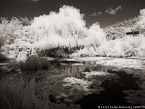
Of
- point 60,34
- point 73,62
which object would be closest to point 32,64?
point 73,62

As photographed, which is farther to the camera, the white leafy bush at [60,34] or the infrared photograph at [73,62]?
the white leafy bush at [60,34]

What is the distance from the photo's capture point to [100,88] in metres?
5.65

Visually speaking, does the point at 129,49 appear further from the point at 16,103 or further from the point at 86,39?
the point at 16,103

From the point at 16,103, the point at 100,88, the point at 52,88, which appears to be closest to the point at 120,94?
the point at 100,88

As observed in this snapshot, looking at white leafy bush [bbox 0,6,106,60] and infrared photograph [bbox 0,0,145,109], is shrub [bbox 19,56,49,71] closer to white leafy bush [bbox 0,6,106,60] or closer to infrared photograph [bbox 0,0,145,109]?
infrared photograph [bbox 0,0,145,109]

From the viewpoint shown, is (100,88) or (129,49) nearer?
(100,88)

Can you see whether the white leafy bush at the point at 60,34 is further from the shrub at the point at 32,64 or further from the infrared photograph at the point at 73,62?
the shrub at the point at 32,64

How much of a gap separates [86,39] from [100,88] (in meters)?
23.3

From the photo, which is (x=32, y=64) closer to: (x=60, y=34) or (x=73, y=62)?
(x=73, y=62)

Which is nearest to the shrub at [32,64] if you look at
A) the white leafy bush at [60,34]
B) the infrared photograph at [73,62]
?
the infrared photograph at [73,62]

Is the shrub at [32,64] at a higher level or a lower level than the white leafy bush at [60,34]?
lower

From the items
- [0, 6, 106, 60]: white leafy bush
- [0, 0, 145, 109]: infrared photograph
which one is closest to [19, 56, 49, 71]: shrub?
[0, 0, 145, 109]: infrared photograph

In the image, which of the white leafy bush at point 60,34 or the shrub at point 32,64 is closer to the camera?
the shrub at point 32,64

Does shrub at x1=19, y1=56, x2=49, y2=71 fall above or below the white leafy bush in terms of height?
below
